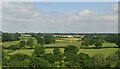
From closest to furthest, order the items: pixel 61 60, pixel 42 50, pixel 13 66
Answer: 1. pixel 13 66
2. pixel 61 60
3. pixel 42 50

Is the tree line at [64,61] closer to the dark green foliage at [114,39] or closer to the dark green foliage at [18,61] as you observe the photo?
the dark green foliage at [18,61]

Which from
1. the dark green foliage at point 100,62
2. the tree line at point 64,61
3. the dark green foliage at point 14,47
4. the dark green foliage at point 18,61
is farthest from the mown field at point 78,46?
the dark green foliage at point 18,61

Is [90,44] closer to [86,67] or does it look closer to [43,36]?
[43,36]

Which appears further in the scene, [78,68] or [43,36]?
[43,36]

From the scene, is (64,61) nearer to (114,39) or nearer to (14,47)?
(14,47)

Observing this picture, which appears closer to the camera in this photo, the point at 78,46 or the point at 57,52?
the point at 57,52

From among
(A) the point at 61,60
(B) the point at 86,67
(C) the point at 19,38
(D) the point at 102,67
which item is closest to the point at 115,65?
(D) the point at 102,67

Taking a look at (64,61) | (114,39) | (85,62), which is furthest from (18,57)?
(114,39)

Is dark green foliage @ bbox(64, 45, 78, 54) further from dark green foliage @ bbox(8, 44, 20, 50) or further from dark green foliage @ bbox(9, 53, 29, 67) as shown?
dark green foliage @ bbox(9, 53, 29, 67)

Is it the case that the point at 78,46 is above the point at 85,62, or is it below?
above

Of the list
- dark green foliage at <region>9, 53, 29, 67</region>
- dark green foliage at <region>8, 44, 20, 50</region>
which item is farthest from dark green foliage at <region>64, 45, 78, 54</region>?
dark green foliage at <region>9, 53, 29, 67</region>

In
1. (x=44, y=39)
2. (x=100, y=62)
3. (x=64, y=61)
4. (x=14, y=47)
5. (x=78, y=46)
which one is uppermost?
(x=44, y=39)
